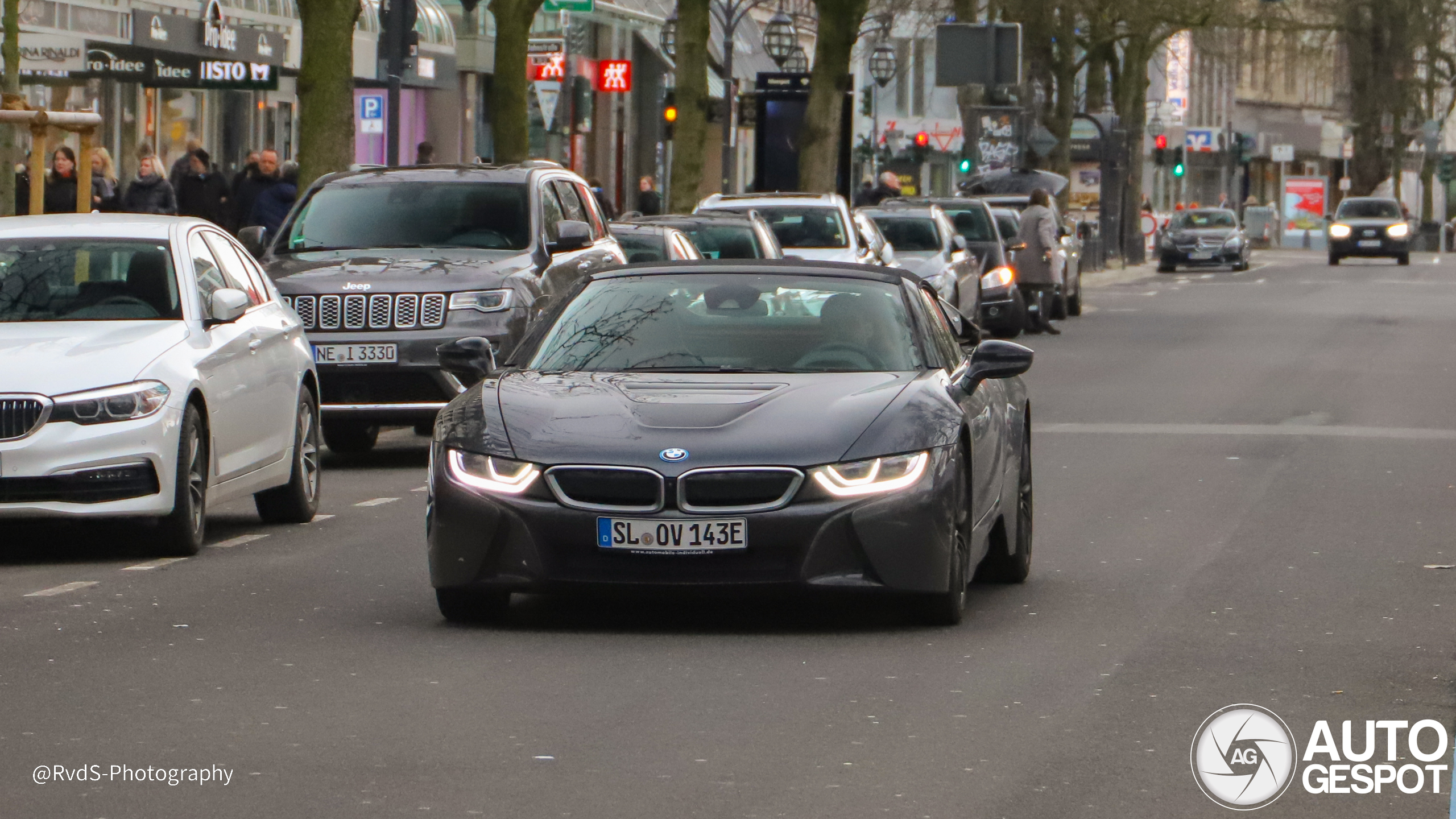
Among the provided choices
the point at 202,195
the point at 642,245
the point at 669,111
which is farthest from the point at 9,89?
the point at 669,111

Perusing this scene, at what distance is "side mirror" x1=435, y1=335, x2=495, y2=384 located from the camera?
10.3 metres

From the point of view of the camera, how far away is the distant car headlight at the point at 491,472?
30.4ft

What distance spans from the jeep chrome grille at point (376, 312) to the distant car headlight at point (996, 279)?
17.3m

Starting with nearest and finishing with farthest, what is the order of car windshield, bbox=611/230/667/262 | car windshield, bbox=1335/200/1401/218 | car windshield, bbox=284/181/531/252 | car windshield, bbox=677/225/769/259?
car windshield, bbox=284/181/531/252 → car windshield, bbox=611/230/667/262 → car windshield, bbox=677/225/769/259 → car windshield, bbox=1335/200/1401/218

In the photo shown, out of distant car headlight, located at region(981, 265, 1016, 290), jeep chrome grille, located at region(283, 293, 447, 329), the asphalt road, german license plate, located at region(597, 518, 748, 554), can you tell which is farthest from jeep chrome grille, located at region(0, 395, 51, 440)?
distant car headlight, located at region(981, 265, 1016, 290)

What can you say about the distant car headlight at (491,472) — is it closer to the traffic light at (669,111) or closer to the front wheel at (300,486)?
the front wheel at (300,486)

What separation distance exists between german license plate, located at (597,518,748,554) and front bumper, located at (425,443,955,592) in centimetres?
2

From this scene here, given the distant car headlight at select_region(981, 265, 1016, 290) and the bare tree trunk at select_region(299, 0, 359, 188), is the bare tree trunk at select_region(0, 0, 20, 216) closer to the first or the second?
the bare tree trunk at select_region(299, 0, 359, 188)

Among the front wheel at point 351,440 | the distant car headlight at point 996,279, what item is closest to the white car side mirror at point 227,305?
the front wheel at point 351,440

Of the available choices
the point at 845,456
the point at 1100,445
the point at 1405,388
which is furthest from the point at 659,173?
the point at 845,456

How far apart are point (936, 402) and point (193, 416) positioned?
11.9 ft

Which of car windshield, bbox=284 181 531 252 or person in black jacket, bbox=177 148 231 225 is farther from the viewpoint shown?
person in black jacket, bbox=177 148 231 225

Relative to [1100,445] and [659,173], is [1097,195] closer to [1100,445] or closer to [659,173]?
[659,173]

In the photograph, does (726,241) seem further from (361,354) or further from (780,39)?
(780,39)
